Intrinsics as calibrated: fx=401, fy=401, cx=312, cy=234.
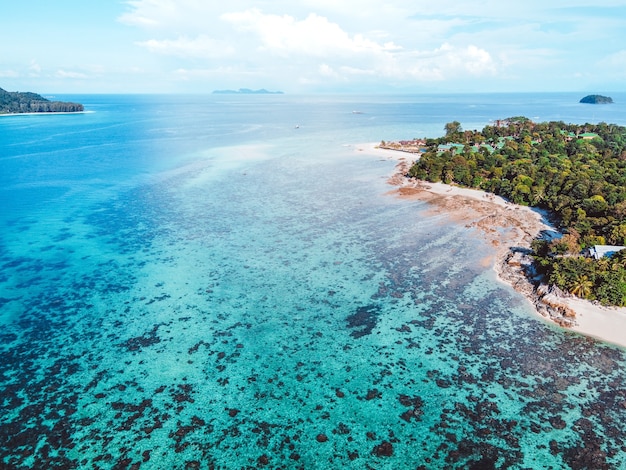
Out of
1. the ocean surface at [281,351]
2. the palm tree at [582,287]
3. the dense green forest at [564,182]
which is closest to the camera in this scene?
the ocean surface at [281,351]

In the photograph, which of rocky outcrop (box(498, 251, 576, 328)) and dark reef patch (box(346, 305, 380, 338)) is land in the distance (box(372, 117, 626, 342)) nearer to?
rocky outcrop (box(498, 251, 576, 328))

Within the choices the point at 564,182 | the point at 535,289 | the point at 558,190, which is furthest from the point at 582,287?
the point at 564,182

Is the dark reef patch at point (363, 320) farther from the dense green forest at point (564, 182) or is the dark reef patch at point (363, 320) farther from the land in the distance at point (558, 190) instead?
the dense green forest at point (564, 182)

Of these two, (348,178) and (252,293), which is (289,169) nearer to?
(348,178)

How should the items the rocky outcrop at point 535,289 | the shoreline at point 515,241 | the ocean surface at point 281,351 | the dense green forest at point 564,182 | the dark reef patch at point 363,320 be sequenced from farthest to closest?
the dense green forest at point 564,182 → the rocky outcrop at point 535,289 → the shoreline at point 515,241 → the dark reef patch at point 363,320 → the ocean surface at point 281,351

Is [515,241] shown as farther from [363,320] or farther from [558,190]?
[363,320]

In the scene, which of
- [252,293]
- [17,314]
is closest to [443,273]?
[252,293]

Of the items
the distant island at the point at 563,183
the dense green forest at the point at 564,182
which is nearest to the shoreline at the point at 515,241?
the distant island at the point at 563,183
